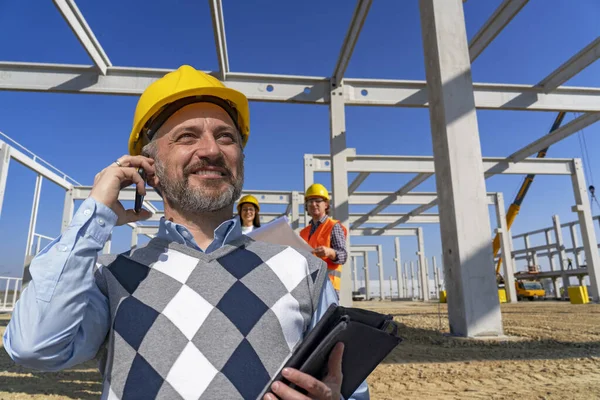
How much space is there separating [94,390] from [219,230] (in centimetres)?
345

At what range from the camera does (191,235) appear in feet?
3.99

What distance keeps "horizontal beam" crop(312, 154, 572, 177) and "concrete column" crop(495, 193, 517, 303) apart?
3559 millimetres

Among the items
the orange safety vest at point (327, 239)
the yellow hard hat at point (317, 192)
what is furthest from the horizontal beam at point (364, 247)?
the orange safety vest at point (327, 239)

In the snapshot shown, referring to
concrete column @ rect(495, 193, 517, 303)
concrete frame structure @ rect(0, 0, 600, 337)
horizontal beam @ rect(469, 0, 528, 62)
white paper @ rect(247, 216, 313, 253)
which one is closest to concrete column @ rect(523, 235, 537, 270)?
concrete column @ rect(495, 193, 517, 303)

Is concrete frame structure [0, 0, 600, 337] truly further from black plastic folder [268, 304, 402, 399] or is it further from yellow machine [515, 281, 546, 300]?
yellow machine [515, 281, 546, 300]

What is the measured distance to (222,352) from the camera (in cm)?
95

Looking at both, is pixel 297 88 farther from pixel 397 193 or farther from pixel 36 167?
pixel 397 193

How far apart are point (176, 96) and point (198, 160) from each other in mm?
237

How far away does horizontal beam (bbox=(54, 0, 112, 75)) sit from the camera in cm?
615

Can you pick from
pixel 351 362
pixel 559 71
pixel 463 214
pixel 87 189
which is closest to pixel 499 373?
pixel 463 214

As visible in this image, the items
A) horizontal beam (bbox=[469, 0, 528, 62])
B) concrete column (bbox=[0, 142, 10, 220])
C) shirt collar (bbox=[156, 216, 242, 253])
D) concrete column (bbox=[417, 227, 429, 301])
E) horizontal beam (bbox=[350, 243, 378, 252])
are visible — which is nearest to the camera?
shirt collar (bbox=[156, 216, 242, 253])

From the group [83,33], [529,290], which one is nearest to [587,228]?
[529,290]

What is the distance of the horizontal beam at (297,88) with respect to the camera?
795cm

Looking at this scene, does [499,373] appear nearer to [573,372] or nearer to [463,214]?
[573,372]
